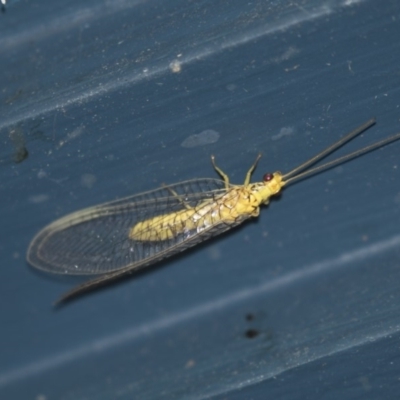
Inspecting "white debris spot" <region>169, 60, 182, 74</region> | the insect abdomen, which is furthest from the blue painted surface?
the insect abdomen

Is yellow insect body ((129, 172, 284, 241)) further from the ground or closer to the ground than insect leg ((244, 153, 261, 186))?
closer to the ground

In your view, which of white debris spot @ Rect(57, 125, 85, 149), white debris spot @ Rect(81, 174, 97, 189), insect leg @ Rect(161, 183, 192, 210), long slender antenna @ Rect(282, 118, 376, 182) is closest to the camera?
white debris spot @ Rect(57, 125, 85, 149)

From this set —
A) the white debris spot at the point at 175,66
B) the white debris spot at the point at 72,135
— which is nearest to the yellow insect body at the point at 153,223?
the white debris spot at the point at 72,135

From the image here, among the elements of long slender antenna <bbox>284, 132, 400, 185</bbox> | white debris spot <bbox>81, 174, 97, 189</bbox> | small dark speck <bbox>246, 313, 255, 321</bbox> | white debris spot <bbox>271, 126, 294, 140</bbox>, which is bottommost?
small dark speck <bbox>246, 313, 255, 321</bbox>

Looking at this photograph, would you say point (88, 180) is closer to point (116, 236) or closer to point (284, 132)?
point (116, 236)

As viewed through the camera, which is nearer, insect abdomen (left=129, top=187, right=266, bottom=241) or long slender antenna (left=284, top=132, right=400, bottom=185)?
long slender antenna (left=284, top=132, right=400, bottom=185)

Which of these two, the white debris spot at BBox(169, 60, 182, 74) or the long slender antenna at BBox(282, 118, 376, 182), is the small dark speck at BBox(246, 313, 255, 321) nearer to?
the long slender antenna at BBox(282, 118, 376, 182)

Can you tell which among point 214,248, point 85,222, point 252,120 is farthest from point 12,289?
point 252,120

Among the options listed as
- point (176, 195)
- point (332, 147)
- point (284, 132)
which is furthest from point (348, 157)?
point (176, 195)
